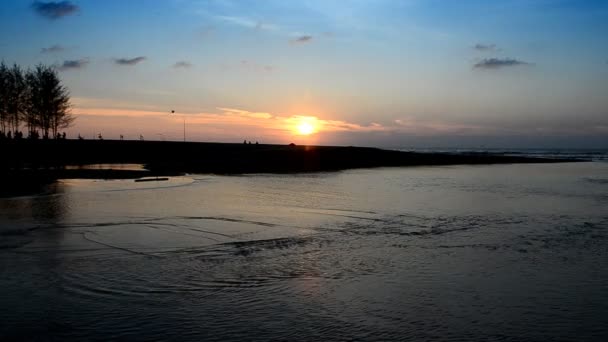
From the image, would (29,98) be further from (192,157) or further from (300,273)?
(300,273)

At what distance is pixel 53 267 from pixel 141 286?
2.45 meters

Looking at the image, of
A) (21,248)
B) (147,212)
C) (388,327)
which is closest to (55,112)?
(147,212)

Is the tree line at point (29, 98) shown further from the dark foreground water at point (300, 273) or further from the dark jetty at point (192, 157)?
the dark foreground water at point (300, 273)

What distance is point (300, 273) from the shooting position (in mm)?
9836

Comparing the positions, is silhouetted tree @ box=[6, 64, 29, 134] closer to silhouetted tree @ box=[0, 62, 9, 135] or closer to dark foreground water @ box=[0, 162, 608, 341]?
silhouetted tree @ box=[0, 62, 9, 135]

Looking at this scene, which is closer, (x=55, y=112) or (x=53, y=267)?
(x=53, y=267)

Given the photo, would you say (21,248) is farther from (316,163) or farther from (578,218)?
(316,163)

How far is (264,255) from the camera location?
11.3 meters

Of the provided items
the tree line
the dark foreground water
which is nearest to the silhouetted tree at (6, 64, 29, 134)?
the tree line

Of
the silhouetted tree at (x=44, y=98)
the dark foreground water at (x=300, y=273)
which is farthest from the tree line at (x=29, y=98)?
the dark foreground water at (x=300, y=273)

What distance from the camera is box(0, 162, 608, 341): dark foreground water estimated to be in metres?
7.11

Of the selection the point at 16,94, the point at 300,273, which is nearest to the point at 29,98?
the point at 16,94

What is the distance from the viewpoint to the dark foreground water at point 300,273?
711 centimetres

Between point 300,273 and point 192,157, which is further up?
point 192,157
